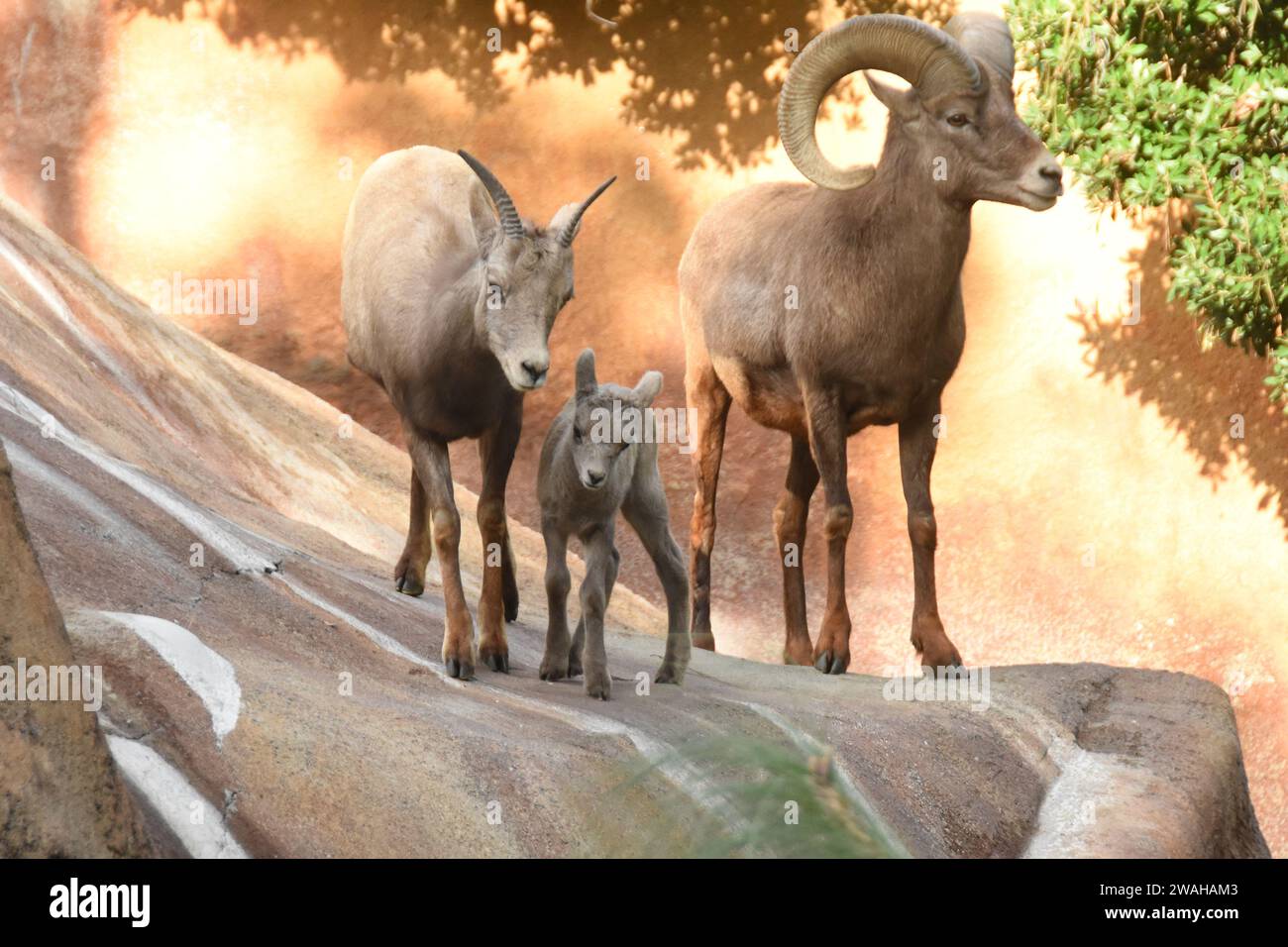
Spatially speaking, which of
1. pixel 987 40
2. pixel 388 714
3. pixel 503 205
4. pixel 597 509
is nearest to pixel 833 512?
pixel 597 509

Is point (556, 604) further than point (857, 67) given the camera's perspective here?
No

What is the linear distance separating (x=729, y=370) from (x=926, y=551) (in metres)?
1.77

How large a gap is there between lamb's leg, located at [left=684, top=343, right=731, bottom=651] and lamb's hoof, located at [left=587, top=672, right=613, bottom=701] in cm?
361

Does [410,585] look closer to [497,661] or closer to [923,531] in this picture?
[497,661]

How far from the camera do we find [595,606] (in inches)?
269

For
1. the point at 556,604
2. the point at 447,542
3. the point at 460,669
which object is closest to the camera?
the point at 460,669

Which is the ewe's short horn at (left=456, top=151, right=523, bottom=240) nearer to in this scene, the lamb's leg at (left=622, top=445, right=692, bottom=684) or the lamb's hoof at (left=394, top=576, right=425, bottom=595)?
the lamb's leg at (left=622, top=445, right=692, bottom=684)

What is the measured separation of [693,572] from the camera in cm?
1040

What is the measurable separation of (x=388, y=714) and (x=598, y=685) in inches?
50.6

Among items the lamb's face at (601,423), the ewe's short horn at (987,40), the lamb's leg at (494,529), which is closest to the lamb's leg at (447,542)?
the lamb's leg at (494,529)

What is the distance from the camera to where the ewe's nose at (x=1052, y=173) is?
26.2 feet

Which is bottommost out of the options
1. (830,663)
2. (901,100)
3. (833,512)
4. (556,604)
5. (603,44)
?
(830,663)
